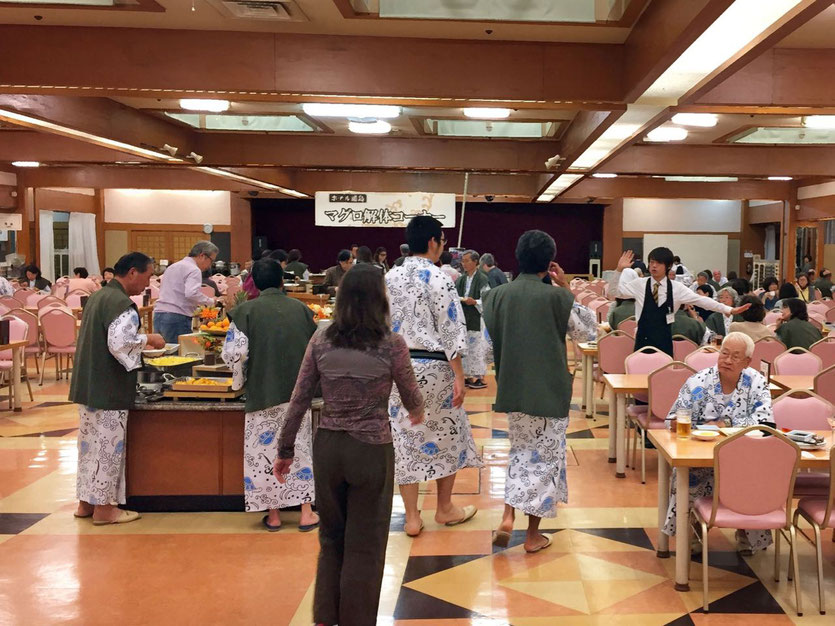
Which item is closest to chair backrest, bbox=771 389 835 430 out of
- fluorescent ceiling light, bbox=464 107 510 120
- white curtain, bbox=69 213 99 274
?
fluorescent ceiling light, bbox=464 107 510 120

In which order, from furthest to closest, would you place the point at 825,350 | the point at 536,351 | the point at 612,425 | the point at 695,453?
the point at 825,350
the point at 612,425
the point at 536,351
the point at 695,453

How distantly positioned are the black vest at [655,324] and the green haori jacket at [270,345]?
3.00 meters

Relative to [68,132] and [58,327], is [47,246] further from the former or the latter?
[68,132]

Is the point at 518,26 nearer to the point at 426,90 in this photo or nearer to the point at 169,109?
the point at 426,90

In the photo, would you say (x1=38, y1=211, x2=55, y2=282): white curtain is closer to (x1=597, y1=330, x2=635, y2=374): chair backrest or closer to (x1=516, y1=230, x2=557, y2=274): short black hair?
(x1=597, y1=330, x2=635, y2=374): chair backrest

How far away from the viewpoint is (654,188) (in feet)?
55.1

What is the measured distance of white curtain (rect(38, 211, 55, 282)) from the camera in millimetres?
18484

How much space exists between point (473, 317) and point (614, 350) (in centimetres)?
212

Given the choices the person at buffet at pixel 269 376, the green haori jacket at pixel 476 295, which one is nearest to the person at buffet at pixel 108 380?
the person at buffet at pixel 269 376

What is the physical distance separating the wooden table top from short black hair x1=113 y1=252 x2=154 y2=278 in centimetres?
293

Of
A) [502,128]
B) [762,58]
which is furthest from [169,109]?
[762,58]

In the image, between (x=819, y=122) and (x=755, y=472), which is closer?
(x=755, y=472)

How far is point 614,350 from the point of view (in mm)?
7387

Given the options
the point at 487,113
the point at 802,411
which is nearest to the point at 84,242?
the point at 487,113
